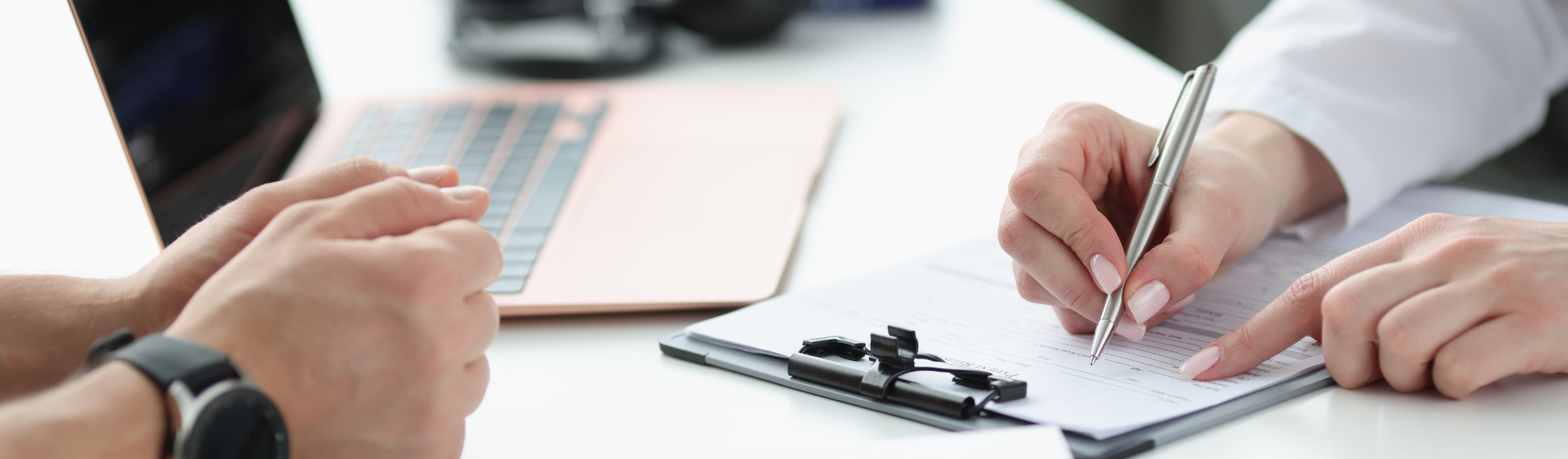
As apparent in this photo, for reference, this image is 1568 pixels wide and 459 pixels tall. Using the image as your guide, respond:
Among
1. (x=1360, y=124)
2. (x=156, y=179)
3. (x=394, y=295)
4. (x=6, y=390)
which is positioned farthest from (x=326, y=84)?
(x=1360, y=124)

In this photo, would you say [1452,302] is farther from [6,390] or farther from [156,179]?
[156,179]

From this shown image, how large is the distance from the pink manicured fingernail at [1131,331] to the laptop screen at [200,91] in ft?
2.00

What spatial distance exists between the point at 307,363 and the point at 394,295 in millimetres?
42

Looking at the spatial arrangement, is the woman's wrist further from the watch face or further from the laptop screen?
the laptop screen

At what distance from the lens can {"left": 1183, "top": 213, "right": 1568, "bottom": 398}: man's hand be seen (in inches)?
17.6

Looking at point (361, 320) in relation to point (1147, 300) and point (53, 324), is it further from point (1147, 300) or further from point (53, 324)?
point (1147, 300)

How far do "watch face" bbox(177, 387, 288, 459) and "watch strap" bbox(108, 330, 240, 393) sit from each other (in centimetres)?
1

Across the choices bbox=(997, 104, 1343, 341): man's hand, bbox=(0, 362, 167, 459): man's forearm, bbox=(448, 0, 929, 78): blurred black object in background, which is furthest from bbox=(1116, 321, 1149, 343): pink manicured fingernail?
bbox=(448, 0, 929, 78): blurred black object in background

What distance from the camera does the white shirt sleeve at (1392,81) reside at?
70cm

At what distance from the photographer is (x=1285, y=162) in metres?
0.67

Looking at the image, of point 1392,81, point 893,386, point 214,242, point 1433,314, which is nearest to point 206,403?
point 214,242

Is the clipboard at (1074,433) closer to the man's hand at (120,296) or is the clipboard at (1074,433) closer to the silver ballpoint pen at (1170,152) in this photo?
the silver ballpoint pen at (1170,152)

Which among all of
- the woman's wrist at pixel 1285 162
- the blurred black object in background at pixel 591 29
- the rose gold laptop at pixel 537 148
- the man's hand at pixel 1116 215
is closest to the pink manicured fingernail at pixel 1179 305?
the man's hand at pixel 1116 215

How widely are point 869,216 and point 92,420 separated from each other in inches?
21.5
